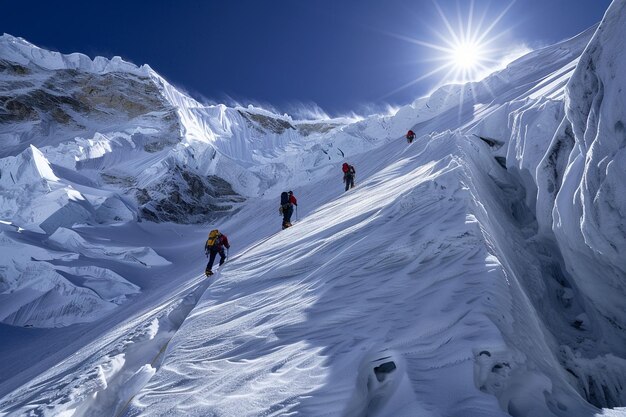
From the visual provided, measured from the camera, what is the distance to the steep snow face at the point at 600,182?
133 inches

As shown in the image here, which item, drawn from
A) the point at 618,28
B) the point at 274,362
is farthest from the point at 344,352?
the point at 618,28

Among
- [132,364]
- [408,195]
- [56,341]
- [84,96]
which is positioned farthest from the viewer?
[84,96]

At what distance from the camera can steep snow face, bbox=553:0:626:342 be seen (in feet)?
11.1

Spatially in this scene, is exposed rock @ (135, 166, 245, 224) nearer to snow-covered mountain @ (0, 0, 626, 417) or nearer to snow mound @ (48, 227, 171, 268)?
snow mound @ (48, 227, 171, 268)

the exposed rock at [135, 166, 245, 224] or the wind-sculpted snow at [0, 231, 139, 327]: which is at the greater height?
the exposed rock at [135, 166, 245, 224]

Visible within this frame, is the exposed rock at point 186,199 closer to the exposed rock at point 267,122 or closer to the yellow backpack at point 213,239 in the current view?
the yellow backpack at point 213,239

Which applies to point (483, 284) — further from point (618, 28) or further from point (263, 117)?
point (263, 117)

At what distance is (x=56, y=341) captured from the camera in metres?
13.0

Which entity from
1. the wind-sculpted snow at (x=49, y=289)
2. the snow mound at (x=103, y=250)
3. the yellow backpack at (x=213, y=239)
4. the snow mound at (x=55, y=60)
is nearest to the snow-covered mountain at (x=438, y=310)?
the yellow backpack at (x=213, y=239)

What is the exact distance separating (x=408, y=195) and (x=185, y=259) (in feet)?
70.2

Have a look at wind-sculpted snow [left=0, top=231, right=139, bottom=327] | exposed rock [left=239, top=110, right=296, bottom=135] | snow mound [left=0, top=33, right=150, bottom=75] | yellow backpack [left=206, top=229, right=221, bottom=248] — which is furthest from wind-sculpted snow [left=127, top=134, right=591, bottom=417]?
snow mound [left=0, top=33, right=150, bottom=75]

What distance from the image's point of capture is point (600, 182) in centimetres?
354

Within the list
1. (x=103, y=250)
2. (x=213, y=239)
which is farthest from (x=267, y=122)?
(x=213, y=239)

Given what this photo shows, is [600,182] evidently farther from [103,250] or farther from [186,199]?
[186,199]
